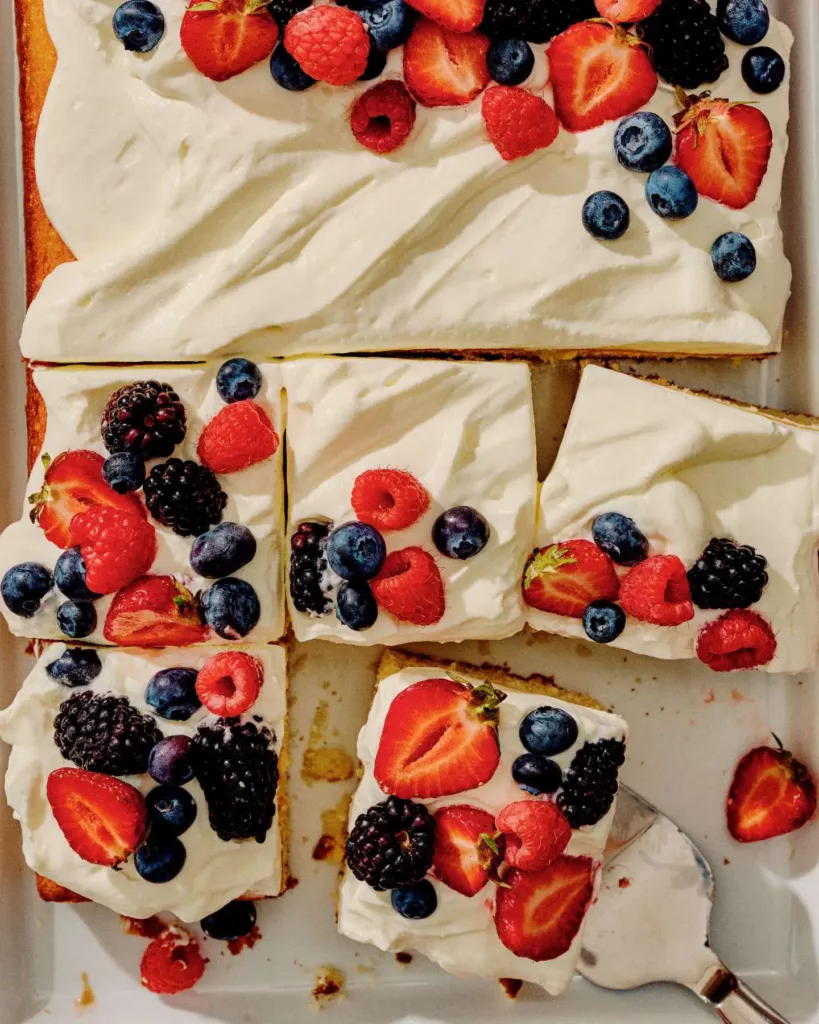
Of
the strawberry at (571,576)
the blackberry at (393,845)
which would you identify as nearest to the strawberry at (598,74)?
the strawberry at (571,576)

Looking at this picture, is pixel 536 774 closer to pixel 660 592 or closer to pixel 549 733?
pixel 549 733

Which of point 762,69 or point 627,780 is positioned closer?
point 762,69

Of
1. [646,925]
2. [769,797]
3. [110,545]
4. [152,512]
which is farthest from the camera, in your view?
[769,797]

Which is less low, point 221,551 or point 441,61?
point 441,61

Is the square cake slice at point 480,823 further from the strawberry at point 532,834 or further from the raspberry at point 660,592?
the raspberry at point 660,592

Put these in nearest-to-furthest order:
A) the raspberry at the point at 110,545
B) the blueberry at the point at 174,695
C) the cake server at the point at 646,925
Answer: the raspberry at the point at 110,545 → the blueberry at the point at 174,695 → the cake server at the point at 646,925

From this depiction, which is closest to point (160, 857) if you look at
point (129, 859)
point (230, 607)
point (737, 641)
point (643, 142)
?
point (129, 859)
